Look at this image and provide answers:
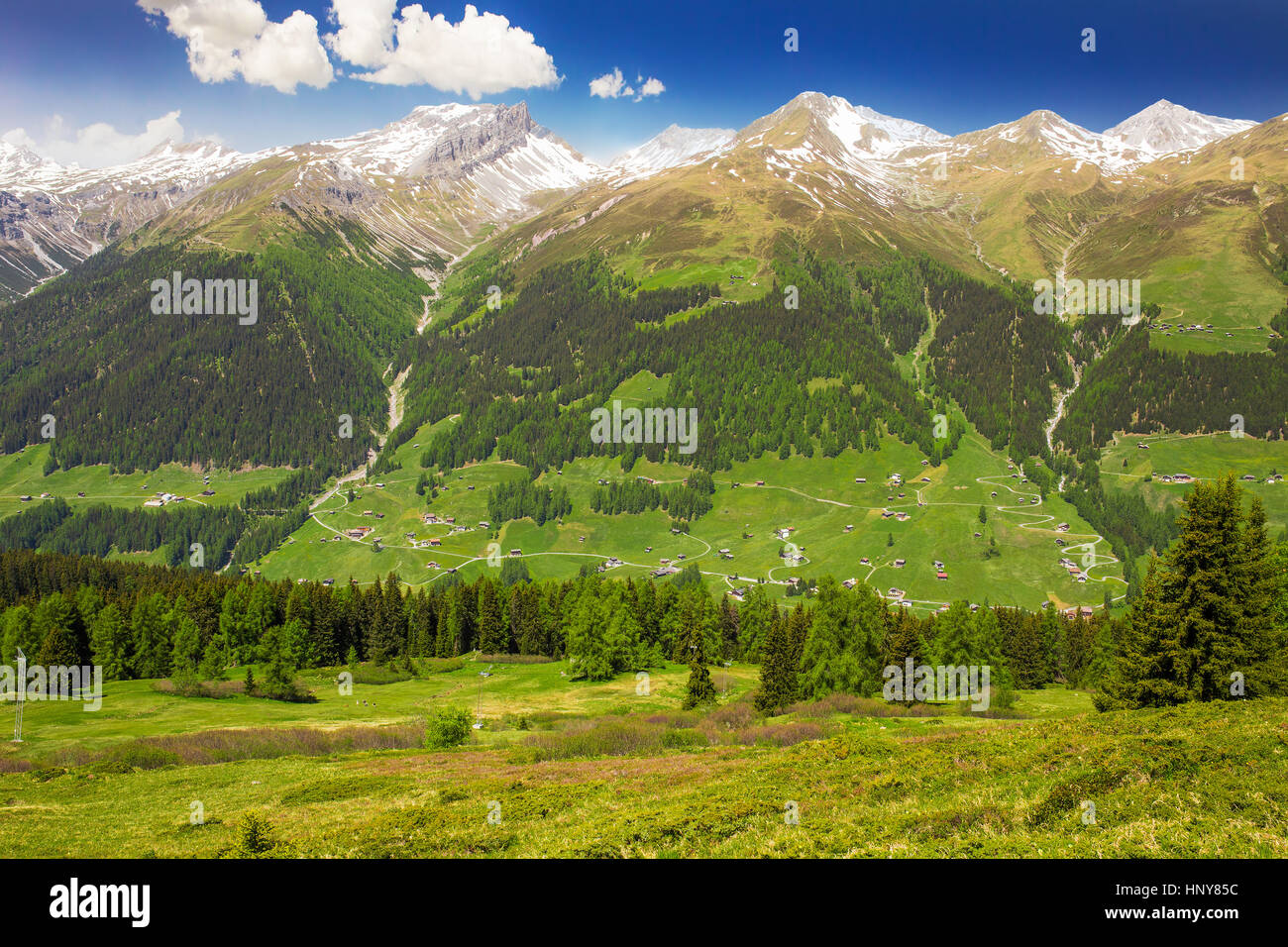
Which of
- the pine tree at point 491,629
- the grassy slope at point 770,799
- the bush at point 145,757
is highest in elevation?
the grassy slope at point 770,799

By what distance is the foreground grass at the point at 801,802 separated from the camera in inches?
741

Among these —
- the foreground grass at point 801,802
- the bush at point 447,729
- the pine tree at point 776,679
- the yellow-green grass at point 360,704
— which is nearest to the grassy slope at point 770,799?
the foreground grass at point 801,802

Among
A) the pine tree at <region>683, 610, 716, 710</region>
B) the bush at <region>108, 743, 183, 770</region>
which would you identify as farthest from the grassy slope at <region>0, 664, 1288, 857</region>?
the pine tree at <region>683, 610, 716, 710</region>

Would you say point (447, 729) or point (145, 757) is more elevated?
point (145, 757)

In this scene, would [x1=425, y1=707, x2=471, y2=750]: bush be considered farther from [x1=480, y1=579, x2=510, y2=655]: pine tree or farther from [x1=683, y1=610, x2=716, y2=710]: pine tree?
[x1=480, y1=579, x2=510, y2=655]: pine tree

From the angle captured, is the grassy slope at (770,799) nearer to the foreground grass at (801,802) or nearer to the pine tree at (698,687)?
the foreground grass at (801,802)

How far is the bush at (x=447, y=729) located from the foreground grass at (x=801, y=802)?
19.3 m

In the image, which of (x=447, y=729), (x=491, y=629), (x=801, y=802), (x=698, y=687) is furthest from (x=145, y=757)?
(x=491, y=629)

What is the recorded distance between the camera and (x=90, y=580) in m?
144

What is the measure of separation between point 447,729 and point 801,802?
45425 mm

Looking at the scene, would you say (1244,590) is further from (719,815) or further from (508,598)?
(508,598)

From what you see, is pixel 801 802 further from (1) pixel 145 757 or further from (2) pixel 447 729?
(1) pixel 145 757

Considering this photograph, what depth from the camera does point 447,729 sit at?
62.6 m
